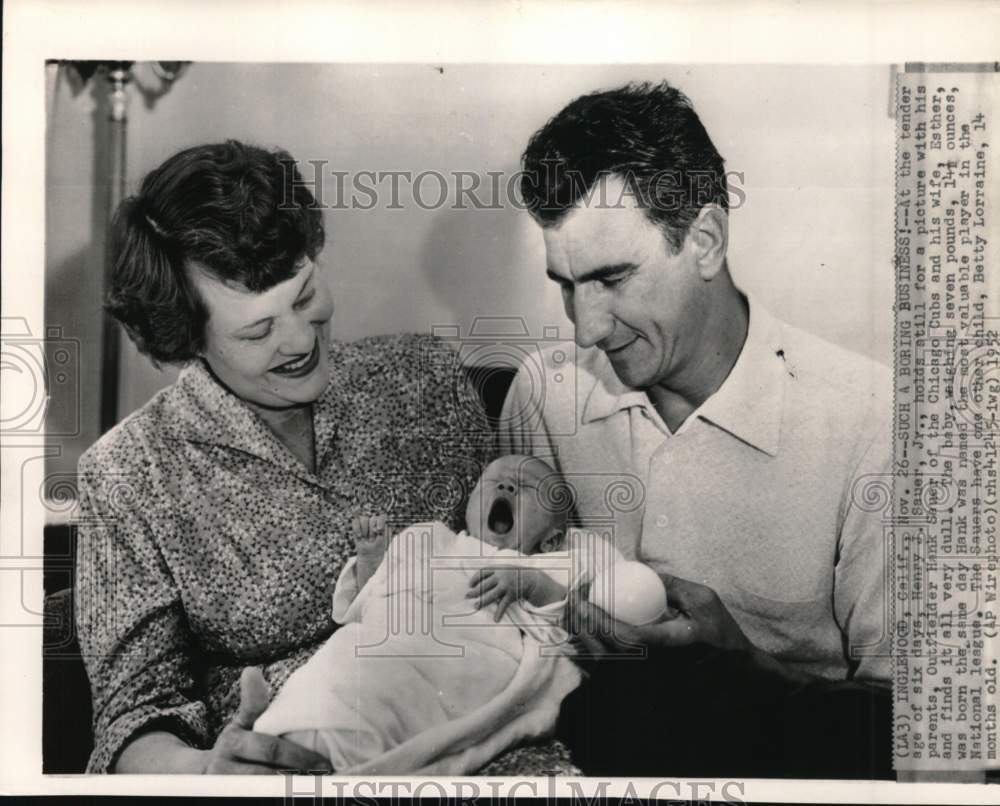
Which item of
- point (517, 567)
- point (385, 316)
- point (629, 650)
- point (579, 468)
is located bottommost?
point (629, 650)

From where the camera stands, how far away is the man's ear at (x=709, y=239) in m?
1.99

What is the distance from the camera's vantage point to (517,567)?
1.98 meters

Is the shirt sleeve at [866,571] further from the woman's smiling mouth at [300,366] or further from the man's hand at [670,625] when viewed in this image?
the woman's smiling mouth at [300,366]

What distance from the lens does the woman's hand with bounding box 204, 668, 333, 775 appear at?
197 centimetres

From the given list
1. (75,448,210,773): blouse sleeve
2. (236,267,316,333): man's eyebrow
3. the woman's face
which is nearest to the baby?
(75,448,210,773): blouse sleeve

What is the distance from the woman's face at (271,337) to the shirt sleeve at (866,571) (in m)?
1.03

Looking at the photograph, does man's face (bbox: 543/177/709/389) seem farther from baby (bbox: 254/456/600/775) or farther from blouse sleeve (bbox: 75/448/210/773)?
blouse sleeve (bbox: 75/448/210/773)

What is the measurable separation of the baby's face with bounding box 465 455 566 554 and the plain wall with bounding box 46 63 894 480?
276 mm

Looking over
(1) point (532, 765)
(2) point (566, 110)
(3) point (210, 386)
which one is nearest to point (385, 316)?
(3) point (210, 386)

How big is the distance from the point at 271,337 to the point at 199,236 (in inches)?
9.1

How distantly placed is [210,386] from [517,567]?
0.68m

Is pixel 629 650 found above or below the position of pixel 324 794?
above

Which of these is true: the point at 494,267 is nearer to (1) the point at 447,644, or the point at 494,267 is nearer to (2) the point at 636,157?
(2) the point at 636,157

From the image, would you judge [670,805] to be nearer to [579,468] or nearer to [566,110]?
[579,468]
